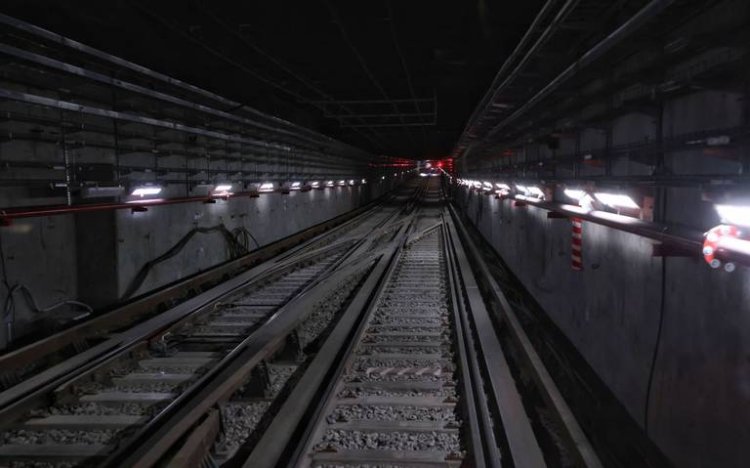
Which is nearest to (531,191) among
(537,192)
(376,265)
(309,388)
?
(537,192)

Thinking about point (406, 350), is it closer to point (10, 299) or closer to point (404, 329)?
point (404, 329)

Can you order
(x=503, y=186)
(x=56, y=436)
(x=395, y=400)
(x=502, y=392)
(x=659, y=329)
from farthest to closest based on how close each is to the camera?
(x=503, y=186), (x=502, y=392), (x=395, y=400), (x=659, y=329), (x=56, y=436)

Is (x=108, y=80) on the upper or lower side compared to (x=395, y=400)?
upper

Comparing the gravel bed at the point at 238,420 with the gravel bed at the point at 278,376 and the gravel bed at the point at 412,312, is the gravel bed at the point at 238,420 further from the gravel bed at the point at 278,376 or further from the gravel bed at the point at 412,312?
the gravel bed at the point at 412,312

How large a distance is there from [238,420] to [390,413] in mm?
1378

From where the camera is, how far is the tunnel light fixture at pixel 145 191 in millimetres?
8117

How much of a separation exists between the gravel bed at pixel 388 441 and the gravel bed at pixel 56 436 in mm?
1839

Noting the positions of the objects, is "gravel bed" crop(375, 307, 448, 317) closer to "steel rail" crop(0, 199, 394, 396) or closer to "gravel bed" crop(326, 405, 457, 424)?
"steel rail" crop(0, 199, 394, 396)

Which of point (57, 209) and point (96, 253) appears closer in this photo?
point (57, 209)

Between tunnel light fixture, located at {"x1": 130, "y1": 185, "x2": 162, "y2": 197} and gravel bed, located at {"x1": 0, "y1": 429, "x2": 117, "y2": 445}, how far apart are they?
14.5ft

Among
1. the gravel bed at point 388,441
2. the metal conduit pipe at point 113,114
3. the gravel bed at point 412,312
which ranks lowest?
the gravel bed at point 388,441

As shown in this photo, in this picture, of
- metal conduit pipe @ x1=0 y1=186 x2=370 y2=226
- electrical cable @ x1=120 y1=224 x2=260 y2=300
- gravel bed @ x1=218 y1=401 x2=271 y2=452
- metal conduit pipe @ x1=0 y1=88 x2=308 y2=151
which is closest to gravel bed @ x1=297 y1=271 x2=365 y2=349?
gravel bed @ x1=218 y1=401 x2=271 y2=452

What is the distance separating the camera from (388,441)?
425 cm

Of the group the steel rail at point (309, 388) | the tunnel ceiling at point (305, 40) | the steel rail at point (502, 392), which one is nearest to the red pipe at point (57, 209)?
the tunnel ceiling at point (305, 40)
